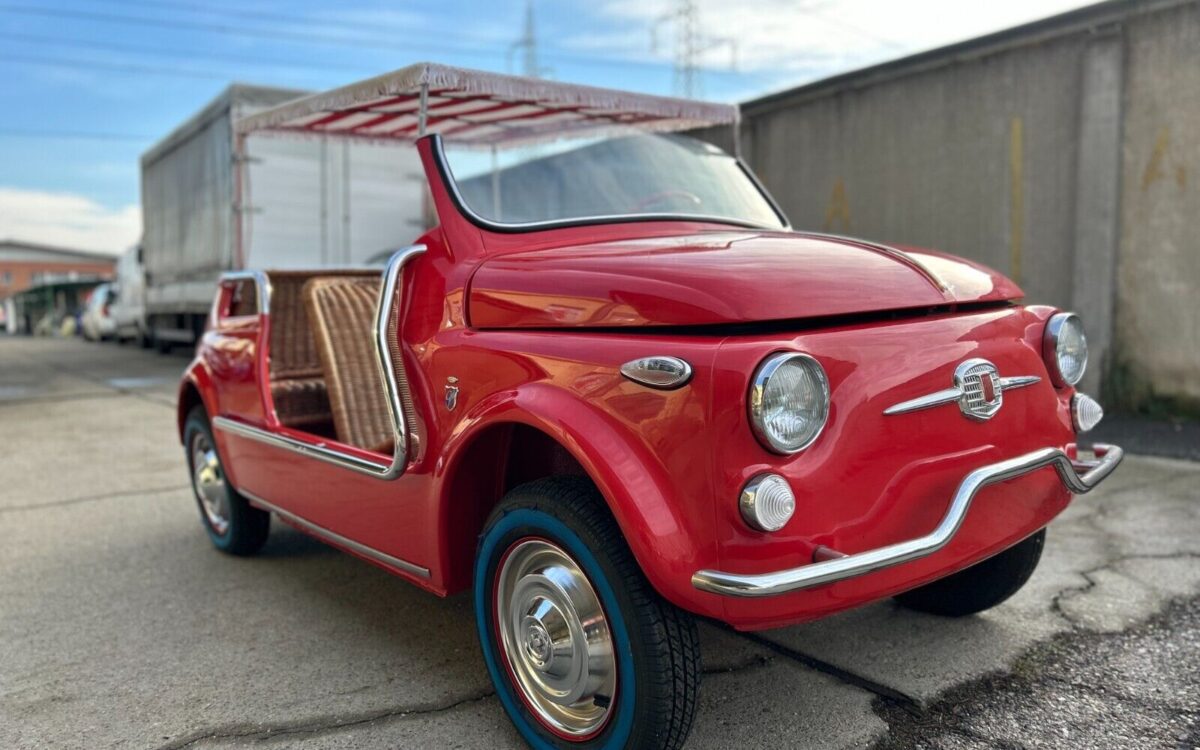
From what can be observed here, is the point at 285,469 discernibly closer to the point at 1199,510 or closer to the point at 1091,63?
the point at 1199,510

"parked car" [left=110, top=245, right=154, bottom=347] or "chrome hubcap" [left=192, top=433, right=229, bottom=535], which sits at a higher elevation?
"parked car" [left=110, top=245, right=154, bottom=347]

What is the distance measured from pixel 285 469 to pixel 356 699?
1064mm

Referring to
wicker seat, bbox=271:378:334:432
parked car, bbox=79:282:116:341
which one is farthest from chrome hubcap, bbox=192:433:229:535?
parked car, bbox=79:282:116:341

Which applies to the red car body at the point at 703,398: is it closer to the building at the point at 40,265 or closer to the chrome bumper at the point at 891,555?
the chrome bumper at the point at 891,555

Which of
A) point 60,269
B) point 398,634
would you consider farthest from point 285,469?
point 60,269

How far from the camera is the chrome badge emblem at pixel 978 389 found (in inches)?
87.7

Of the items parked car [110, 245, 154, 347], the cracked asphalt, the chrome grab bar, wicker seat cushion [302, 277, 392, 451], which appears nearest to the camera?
the cracked asphalt

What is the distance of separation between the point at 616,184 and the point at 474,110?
100cm

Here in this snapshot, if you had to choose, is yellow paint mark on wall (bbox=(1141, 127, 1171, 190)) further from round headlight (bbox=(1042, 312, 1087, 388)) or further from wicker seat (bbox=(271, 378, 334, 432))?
wicker seat (bbox=(271, 378, 334, 432))

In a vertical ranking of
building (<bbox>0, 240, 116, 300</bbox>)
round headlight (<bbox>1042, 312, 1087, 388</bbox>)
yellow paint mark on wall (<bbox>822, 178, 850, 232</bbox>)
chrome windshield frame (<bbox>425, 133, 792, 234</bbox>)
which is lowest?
round headlight (<bbox>1042, 312, 1087, 388</bbox>)

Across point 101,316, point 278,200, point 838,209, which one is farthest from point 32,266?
point 838,209

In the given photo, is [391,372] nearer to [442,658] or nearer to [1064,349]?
[442,658]

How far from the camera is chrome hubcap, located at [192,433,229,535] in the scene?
4250 mm

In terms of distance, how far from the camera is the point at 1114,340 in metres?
7.13
